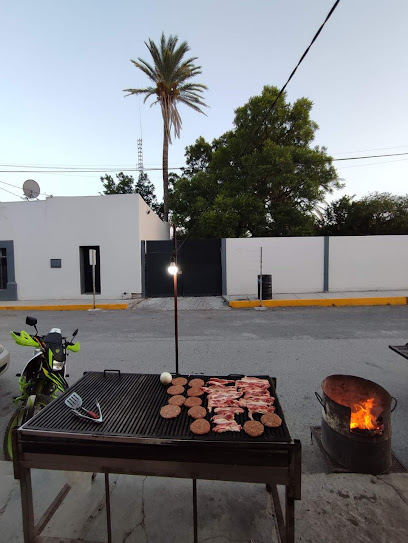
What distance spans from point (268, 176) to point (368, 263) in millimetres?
7421

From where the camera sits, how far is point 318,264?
12672 mm

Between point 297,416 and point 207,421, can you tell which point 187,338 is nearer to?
point 297,416

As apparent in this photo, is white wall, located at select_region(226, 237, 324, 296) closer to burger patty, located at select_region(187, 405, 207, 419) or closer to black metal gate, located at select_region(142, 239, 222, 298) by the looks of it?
black metal gate, located at select_region(142, 239, 222, 298)

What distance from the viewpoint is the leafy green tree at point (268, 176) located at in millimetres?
16188

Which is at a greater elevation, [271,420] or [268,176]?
[268,176]

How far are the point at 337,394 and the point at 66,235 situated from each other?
42.7 ft

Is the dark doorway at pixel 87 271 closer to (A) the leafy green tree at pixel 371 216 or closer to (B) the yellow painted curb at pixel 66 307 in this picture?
(B) the yellow painted curb at pixel 66 307

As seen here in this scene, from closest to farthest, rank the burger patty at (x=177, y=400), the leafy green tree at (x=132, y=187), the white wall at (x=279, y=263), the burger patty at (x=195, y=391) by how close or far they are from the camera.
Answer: the burger patty at (x=177, y=400)
the burger patty at (x=195, y=391)
the white wall at (x=279, y=263)
the leafy green tree at (x=132, y=187)

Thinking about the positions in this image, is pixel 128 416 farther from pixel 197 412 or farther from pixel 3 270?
pixel 3 270

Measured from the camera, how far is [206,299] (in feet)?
40.2

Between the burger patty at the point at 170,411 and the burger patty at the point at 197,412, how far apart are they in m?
0.08

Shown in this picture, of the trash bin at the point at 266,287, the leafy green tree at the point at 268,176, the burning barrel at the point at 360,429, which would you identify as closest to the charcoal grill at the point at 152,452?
the burning barrel at the point at 360,429

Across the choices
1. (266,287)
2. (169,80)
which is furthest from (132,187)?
(266,287)

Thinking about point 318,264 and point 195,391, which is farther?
point 318,264
